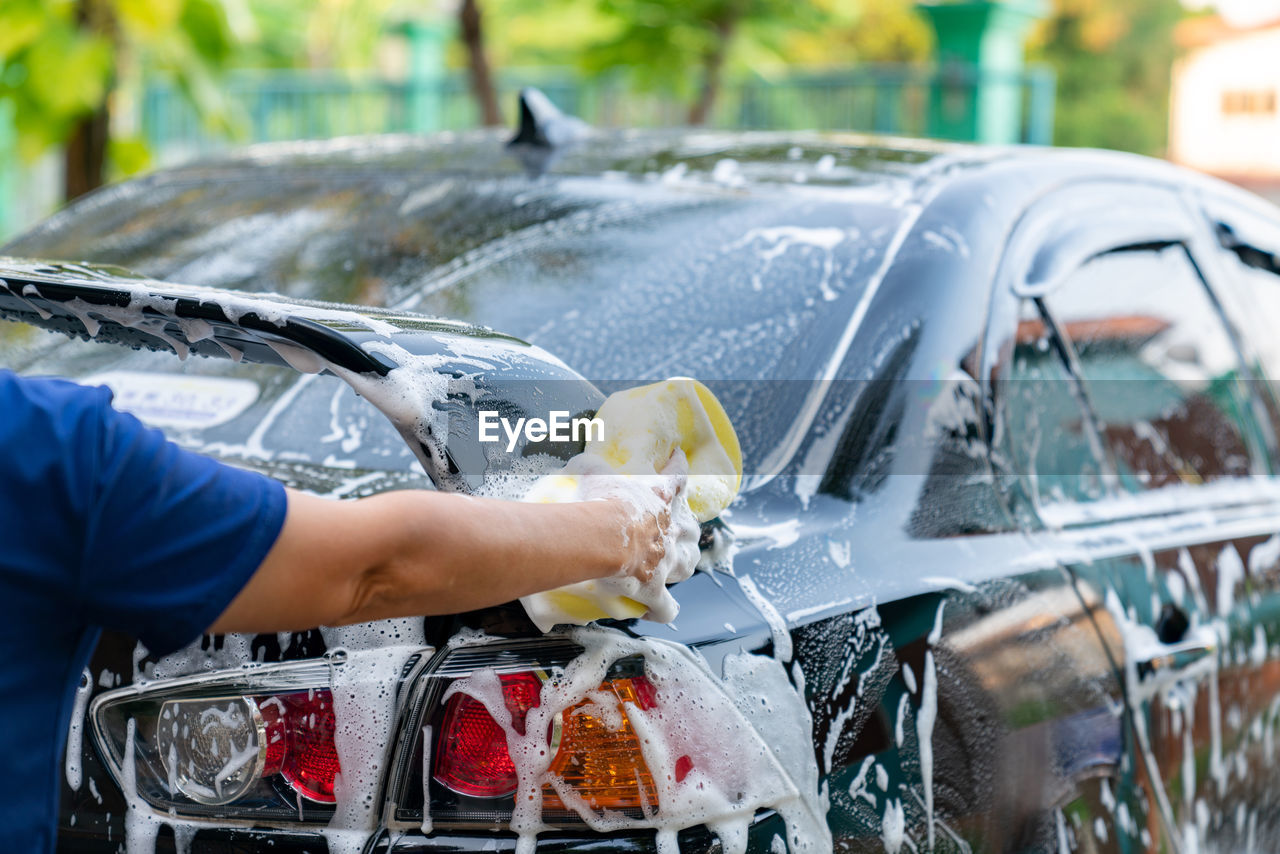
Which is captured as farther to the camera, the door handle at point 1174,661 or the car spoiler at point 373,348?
the door handle at point 1174,661

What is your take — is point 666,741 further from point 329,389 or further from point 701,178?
point 701,178

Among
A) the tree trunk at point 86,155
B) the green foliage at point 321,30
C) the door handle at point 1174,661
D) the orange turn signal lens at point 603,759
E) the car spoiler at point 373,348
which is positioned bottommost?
the door handle at point 1174,661

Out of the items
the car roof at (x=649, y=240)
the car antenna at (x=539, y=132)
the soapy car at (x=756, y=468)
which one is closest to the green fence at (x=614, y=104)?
the car antenna at (x=539, y=132)

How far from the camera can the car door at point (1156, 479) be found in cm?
195

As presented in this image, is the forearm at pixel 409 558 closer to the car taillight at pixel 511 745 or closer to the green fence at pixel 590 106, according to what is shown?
the car taillight at pixel 511 745

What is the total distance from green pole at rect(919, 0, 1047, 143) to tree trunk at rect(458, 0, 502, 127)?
13.6 feet

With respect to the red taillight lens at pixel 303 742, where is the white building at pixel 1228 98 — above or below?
above

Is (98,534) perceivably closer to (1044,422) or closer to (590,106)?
(1044,422)

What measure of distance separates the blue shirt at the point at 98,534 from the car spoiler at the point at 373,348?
0.21 m

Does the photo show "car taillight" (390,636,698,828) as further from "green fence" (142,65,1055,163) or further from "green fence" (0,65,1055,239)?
"green fence" (142,65,1055,163)

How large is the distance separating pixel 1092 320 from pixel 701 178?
2.39ft

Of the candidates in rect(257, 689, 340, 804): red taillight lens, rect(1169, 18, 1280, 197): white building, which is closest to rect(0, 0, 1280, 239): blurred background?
rect(257, 689, 340, 804): red taillight lens

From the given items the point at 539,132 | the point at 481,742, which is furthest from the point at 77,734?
the point at 539,132

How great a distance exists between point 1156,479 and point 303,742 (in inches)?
62.6
